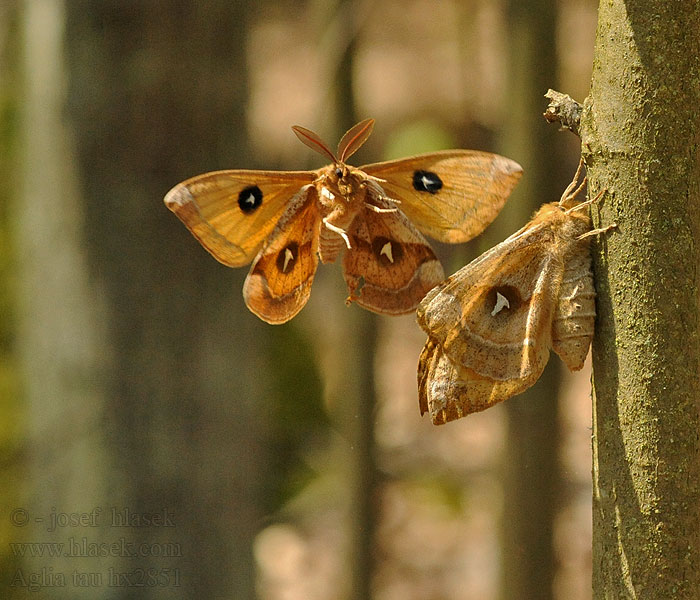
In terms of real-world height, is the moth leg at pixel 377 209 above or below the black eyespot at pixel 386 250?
above

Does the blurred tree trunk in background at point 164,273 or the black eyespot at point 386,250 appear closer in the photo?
Result: the black eyespot at point 386,250

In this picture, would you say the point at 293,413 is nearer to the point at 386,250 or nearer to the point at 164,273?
the point at 164,273

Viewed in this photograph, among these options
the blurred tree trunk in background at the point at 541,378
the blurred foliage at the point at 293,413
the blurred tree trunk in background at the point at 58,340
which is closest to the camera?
the blurred tree trunk in background at the point at 541,378

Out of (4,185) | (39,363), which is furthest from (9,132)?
(39,363)

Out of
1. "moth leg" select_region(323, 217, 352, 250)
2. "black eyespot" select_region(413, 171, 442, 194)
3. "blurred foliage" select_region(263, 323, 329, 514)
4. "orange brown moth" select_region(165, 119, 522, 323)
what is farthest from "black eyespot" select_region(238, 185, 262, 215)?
"blurred foliage" select_region(263, 323, 329, 514)

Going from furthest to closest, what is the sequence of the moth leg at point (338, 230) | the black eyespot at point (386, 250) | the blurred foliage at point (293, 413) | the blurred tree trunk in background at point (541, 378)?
the blurred foliage at point (293, 413) → the blurred tree trunk in background at point (541, 378) → the black eyespot at point (386, 250) → the moth leg at point (338, 230)

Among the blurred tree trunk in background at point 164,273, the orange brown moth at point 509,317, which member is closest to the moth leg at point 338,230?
the orange brown moth at point 509,317

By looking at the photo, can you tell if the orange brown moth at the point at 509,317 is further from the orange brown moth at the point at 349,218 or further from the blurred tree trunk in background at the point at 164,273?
the blurred tree trunk in background at the point at 164,273

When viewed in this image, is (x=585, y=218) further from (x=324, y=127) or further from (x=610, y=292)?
(x=324, y=127)
